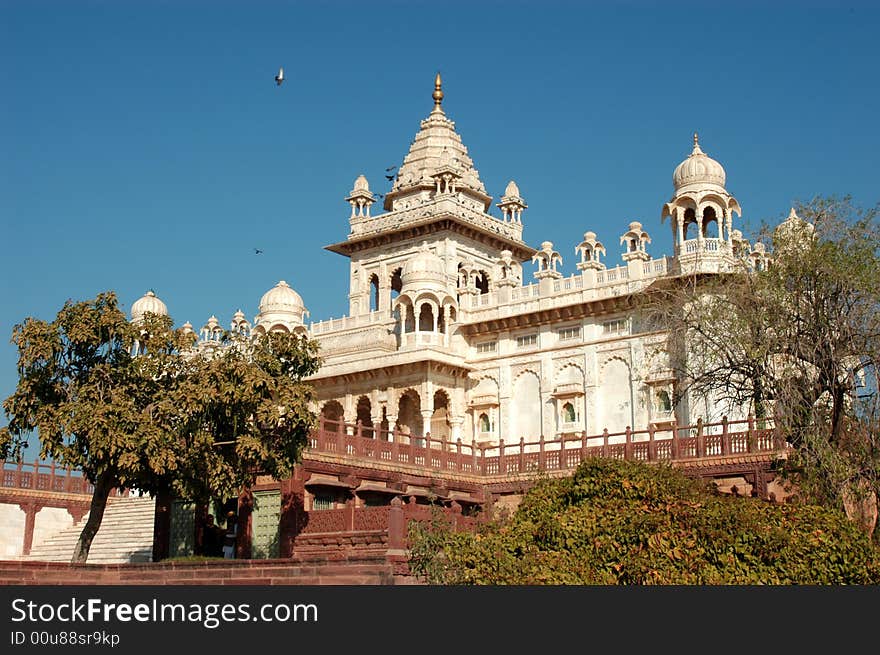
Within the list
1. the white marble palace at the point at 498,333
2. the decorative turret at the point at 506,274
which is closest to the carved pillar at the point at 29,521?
the white marble palace at the point at 498,333

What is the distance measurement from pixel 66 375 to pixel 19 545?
489 inches

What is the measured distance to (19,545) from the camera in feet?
114

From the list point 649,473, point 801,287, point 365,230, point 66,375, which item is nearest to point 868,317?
point 801,287

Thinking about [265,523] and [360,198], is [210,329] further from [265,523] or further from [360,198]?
[265,523]

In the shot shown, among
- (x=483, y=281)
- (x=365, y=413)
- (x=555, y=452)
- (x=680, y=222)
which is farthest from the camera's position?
(x=483, y=281)

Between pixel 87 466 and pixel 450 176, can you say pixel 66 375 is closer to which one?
pixel 87 466

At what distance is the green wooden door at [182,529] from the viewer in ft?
92.9

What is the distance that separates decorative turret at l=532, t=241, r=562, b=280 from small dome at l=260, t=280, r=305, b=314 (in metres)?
10.4

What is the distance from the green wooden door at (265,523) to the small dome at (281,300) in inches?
768

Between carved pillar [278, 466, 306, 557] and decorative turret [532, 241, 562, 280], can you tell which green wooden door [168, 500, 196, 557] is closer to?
carved pillar [278, 466, 306, 557]

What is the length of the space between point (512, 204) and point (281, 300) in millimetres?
12573

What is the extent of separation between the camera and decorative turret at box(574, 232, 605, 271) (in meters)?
40.5

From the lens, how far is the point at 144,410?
957 inches

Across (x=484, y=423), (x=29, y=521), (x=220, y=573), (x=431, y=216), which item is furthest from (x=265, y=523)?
(x=431, y=216)
